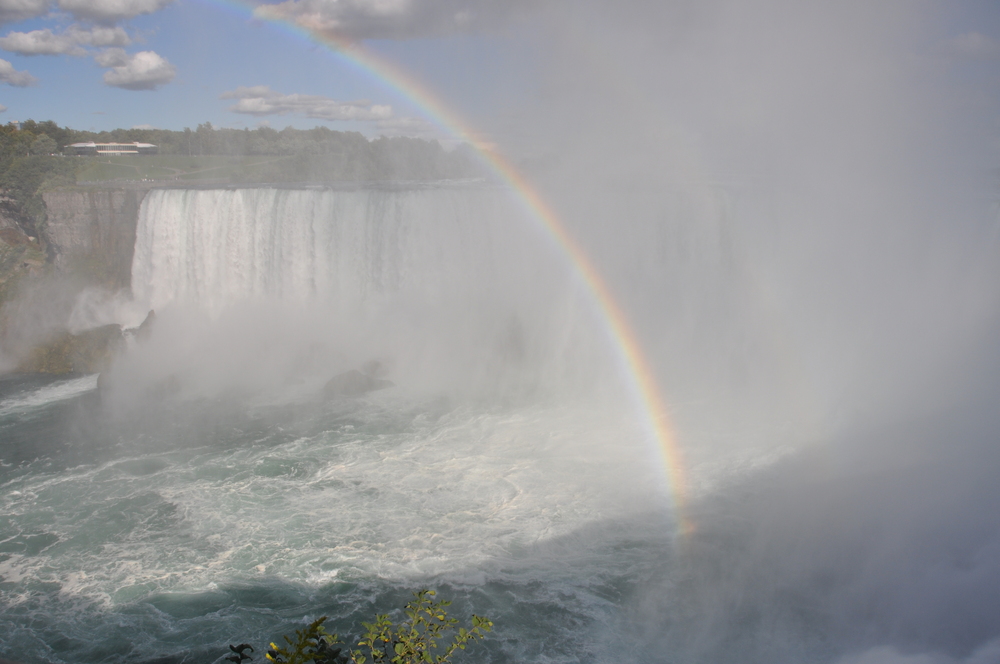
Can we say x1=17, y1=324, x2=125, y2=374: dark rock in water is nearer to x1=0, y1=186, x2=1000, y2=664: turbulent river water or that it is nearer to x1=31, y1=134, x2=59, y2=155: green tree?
x1=0, y1=186, x2=1000, y2=664: turbulent river water

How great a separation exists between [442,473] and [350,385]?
15.3 feet

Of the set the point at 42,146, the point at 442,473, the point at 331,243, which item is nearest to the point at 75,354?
the point at 331,243

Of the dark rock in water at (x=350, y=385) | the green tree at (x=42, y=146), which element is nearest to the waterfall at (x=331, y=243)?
the dark rock in water at (x=350, y=385)

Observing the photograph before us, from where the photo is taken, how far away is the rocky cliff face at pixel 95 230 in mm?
18781

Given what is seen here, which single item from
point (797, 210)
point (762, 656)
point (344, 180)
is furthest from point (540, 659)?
point (344, 180)

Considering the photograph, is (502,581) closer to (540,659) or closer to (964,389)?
(540,659)

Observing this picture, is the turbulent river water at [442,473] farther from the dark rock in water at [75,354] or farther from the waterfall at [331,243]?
the dark rock in water at [75,354]

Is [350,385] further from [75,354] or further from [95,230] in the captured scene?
[95,230]

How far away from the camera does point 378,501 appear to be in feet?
29.1

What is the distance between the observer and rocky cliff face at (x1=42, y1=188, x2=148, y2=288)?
18781 mm

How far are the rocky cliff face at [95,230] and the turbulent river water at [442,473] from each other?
1605 millimetres

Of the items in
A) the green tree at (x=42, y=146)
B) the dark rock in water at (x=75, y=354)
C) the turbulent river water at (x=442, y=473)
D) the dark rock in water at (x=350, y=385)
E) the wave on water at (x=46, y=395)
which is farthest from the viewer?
the green tree at (x=42, y=146)

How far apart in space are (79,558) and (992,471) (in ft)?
38.6

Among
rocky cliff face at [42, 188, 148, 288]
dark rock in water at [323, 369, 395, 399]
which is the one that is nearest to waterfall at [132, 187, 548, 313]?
rocky cliff face at [42, 188, 148, 288]
